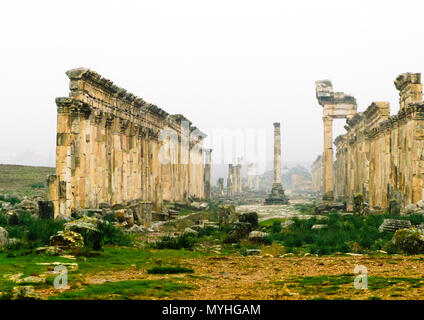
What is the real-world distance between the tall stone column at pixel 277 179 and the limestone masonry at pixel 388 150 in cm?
753

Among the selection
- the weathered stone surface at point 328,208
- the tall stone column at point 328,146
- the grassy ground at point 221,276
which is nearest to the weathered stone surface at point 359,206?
the weathered stone surface at point 328,208

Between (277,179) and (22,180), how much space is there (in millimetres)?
Result: 23591

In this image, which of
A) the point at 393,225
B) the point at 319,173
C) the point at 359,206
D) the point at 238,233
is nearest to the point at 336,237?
the point at 393,225

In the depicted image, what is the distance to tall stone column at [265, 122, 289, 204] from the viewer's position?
166 ft

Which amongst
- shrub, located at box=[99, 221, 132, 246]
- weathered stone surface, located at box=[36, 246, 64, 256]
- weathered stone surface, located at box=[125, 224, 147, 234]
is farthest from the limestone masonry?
weathered stone surface, located at box=[36, 246, 64, 256]

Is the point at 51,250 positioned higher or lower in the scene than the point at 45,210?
lower

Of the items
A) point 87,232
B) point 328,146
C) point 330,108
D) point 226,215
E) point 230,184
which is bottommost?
point 226,215

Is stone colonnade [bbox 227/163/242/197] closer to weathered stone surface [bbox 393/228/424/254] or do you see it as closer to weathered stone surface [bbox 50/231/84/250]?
weathered stone surface [bbox 393/228/424/254]

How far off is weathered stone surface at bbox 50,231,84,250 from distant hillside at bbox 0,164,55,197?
94.8 ft

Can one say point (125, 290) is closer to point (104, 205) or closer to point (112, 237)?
point (112, 237)

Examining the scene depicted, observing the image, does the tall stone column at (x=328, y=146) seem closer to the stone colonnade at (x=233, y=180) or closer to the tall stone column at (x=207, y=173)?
the tall stone column at (x=207, y=173)

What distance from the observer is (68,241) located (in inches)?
523

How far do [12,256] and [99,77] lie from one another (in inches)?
487
